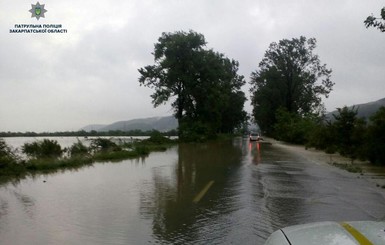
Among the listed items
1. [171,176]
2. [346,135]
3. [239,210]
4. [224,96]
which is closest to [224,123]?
[224,96]

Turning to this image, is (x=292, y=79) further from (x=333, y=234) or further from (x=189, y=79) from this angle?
(x=333, y=234)

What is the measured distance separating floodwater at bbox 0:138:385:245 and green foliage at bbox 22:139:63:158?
740 cm

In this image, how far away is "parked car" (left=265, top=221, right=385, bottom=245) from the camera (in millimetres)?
2670

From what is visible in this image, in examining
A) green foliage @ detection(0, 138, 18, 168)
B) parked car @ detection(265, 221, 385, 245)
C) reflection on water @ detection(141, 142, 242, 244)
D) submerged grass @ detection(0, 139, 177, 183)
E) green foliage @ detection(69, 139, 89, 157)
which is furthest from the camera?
green foliage @ detection(69, 139, 89, 157)

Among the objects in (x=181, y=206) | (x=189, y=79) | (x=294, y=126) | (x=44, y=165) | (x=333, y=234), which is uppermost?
(x=189, y=79)

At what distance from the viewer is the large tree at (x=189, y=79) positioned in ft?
197

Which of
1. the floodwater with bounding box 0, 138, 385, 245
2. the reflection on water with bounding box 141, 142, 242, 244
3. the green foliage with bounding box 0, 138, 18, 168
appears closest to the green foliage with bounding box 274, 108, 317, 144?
the reflection on water with bounding box 141, 142, 242, 244

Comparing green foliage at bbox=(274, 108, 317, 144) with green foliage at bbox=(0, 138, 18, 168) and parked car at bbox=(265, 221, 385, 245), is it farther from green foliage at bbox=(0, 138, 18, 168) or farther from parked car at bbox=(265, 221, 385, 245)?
parked car at bbox=(265, 221, 385, 245)

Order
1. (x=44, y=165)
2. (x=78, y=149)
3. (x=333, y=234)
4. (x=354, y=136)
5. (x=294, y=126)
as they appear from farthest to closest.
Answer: (x=294, y=126) < (x=78, y=149) < (x=354, y=136) < (x=44, y=165) < (x=333, y=234)

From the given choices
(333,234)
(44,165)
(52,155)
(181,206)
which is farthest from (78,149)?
(333,234)

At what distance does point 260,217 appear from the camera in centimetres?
854

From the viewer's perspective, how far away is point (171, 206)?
31.9ft

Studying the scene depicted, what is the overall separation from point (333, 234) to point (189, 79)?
5748 centimetres

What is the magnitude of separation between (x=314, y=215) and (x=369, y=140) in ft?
48.8
